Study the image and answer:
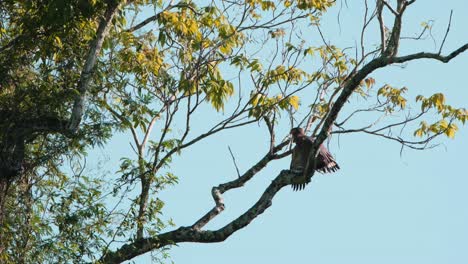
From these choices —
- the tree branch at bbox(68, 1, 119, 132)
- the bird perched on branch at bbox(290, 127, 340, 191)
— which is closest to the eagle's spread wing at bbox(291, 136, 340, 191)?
the bird perched on branch at bbox(290, 127, 340, 191)

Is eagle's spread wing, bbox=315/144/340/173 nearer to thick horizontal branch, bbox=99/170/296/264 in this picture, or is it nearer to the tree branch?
thick horizontal branch, bbox=99/170/296/264

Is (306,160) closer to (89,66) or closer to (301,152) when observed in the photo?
(301,152)

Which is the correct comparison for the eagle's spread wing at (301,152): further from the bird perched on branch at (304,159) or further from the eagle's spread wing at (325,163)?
the eagle's spread wing at (325,163)

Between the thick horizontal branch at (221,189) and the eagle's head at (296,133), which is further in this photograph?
the eagle's head at (296,133)

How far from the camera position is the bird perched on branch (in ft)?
25.3

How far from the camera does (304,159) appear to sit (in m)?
8.57

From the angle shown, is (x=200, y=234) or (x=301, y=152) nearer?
(x=200, y=234)

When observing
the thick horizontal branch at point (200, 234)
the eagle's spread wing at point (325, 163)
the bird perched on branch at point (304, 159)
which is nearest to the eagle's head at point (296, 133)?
the bird perched on branch at point (304, 159)

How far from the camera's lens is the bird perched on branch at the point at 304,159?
25.3ft

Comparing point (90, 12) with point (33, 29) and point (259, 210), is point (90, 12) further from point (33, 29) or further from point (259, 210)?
point (259, 210)

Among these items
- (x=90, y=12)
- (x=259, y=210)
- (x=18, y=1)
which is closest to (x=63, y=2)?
(x=90, y=12)

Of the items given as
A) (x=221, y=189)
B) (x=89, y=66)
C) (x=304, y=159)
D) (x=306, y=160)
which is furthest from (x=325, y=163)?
(x=89, y=66)

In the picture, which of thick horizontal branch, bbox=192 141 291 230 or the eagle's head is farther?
the eagle's head

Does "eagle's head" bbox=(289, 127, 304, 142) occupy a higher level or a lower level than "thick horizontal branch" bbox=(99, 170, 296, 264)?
higher
